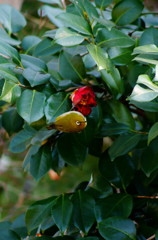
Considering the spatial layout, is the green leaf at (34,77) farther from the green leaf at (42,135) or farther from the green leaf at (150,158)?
the green leaf at (150,158)

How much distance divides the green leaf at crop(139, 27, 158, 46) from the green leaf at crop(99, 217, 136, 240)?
0.34m

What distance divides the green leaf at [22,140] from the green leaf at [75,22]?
251 mm

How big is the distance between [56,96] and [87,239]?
26 cm

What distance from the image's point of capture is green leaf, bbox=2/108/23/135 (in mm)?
877

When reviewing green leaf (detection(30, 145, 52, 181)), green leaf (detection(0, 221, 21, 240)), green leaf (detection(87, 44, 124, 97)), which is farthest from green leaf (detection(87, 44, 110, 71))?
green leaf (detection(0, 221, 21, 240))

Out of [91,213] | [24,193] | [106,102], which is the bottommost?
[24,193]

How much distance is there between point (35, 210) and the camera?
0.78m

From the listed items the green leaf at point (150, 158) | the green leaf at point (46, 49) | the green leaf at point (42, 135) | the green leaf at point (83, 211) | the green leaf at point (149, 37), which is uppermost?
the green leaf at point (46, 49)

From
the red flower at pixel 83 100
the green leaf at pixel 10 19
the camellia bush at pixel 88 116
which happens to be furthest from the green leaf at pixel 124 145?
the green leaf at pixel 10 19

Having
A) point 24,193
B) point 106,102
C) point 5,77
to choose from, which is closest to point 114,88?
point 106,102

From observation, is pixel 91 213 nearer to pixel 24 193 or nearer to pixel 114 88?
pixel 114 88

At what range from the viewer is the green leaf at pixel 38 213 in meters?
0.77

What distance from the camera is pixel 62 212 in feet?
2.39

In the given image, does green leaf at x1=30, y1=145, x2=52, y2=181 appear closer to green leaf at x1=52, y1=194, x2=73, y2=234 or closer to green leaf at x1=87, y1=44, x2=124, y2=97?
green leaf at x1=52, y1=194, x2=73, y2=234
